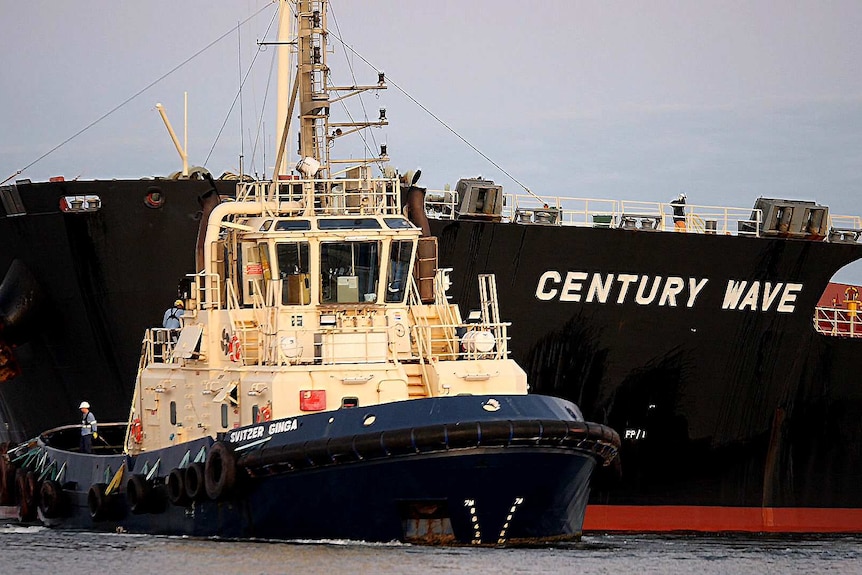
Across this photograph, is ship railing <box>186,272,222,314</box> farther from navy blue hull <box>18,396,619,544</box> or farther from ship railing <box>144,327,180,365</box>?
navy blue hull <box>18,396,619,544</box>

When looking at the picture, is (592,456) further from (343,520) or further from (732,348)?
(732,348)

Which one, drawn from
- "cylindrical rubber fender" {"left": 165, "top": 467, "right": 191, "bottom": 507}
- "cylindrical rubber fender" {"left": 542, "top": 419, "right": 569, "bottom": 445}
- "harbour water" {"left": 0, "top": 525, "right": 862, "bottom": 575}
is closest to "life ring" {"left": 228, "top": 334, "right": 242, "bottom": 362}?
"cylindrical rubber fender" {"left": 165, "top": 467, "right": 191, "bottom": 507}

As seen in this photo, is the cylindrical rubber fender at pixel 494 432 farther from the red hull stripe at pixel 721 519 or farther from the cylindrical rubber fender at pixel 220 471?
the red hull stripe at pixel 721 519

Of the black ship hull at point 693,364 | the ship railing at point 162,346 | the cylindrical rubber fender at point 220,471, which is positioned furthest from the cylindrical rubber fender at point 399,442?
the black ship hull at point 693,364

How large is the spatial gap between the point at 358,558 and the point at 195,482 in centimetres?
272

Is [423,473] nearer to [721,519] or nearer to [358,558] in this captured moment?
[358,558]

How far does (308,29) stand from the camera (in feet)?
75.7

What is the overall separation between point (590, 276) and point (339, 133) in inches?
214

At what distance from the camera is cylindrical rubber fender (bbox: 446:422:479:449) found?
14664mm

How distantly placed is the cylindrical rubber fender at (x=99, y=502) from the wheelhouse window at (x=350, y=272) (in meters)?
4.09

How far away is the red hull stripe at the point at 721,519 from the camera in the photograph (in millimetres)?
24516

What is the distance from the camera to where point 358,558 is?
14.6m

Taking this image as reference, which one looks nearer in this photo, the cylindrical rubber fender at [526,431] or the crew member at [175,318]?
the cylindrical rubber fender at [526,431]

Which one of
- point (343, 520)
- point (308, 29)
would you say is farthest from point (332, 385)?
point (308, 29)
